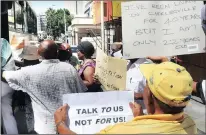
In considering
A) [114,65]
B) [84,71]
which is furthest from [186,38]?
[84,71]

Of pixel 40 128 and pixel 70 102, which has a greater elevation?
pixel 70 102

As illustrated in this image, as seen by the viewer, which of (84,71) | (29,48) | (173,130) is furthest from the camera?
(84,71)

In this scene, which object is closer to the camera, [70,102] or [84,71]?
[70,102]

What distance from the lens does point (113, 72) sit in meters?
2.61

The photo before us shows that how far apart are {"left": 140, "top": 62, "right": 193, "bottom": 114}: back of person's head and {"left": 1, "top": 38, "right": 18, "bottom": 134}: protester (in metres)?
1.15

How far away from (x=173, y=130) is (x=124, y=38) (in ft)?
3.31

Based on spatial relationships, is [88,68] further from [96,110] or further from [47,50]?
[96,110]

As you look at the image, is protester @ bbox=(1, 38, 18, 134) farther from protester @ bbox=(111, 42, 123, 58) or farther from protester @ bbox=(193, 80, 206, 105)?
protester @ bbox=(111, 42, 123, 58)

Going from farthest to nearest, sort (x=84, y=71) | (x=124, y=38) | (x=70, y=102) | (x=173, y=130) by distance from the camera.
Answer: (x=84, y=71)
(x=124, y=38)
(x=70, y=102)
(x=173, y=130)

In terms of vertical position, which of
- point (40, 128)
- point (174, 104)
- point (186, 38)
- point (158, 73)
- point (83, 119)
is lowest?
point (40, 128)

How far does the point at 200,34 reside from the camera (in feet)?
8.13

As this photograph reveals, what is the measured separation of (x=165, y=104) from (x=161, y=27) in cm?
96

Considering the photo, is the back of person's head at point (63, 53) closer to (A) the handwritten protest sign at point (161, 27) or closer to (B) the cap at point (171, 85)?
(A) the handwritten protest sign at point (161, 27)

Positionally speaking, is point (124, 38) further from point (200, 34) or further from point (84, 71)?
point (84, 71)
